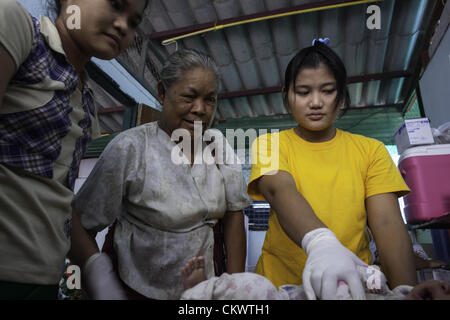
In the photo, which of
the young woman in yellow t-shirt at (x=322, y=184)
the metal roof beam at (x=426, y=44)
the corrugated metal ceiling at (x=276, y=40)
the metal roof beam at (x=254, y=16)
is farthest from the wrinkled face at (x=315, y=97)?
the metal roof beam at (x=426, y=44)

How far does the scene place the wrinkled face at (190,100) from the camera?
115 centimetres

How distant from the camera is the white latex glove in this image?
813mm

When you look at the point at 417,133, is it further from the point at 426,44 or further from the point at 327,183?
the point at 426,44

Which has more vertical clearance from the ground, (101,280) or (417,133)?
(417,133)

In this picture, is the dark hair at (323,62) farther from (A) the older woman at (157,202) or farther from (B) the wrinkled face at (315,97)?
(A) the older woman at (157,202)

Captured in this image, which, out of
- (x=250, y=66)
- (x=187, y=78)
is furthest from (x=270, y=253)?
(x=250, y=66)

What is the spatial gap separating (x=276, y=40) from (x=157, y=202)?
3.24 metres

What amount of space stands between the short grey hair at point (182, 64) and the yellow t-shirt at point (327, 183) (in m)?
0.41

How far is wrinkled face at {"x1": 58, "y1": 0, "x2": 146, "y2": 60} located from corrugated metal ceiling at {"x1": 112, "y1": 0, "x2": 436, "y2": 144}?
5.91 feet

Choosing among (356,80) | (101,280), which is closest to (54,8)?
(101,280)

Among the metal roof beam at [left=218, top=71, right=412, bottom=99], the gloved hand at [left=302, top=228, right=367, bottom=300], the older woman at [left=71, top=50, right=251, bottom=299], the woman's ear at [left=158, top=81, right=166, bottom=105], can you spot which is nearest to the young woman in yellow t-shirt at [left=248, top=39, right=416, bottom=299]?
the gloved hand at [left=302, top=228, right=367, bottom=300]

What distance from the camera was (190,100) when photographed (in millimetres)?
1152
